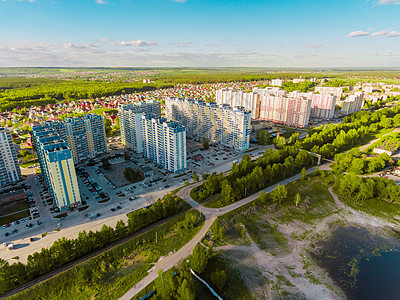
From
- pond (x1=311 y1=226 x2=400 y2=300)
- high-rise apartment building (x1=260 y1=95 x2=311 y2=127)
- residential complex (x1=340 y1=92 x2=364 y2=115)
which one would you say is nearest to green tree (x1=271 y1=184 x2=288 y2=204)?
pond (x1=311 y1=226 x2=400 y2=300)

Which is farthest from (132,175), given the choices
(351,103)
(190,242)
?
(351,103)

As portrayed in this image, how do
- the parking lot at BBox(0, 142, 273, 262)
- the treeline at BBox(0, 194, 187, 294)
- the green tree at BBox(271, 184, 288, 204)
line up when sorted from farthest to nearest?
the green tree at BBox(271, 184, 288, 204) → the parking lot at BBox(0, 142, 273, 262) → the treeline at BBox(0, 194, 187, 294)

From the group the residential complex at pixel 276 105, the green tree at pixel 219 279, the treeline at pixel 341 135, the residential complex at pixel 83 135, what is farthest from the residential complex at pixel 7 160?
the residential complex at pixel 276 105

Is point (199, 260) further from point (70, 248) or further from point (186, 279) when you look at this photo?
point (70, 248)

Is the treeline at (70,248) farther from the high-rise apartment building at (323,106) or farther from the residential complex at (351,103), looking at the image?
the residential complex at (351,103)

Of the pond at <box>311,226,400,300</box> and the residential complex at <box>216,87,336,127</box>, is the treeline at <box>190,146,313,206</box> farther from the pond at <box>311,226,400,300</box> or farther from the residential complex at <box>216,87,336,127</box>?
the residential complex at <box>216,87,336,127</box>

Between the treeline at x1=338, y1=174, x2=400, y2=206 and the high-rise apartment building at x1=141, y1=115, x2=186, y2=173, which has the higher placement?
the high-rise apartment building at x1=141, y1=115, x2=186, y2=173

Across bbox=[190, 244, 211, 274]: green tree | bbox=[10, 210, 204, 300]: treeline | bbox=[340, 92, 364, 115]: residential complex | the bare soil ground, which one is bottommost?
the bare soil ground
